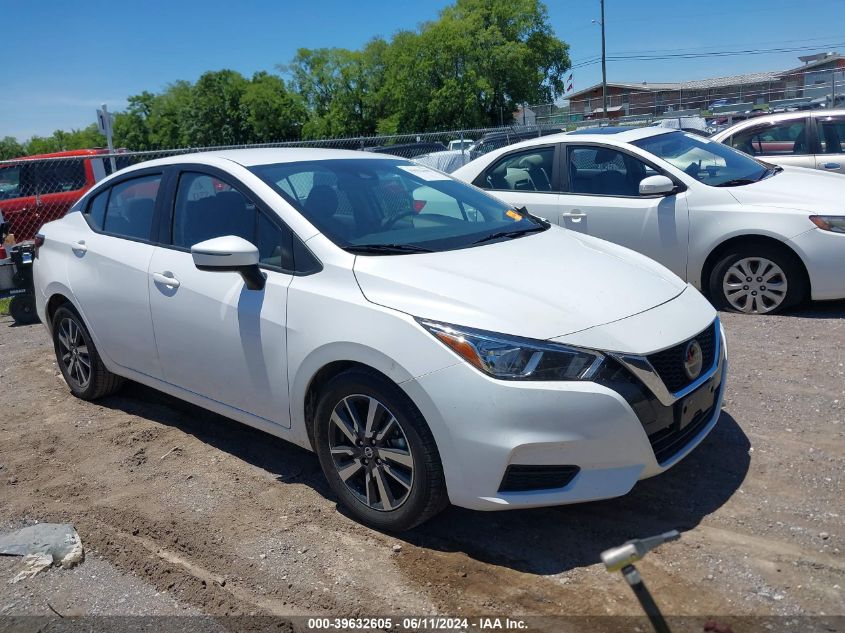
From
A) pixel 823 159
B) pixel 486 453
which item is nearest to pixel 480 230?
pixel 486 453

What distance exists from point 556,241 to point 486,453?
5.15 ft

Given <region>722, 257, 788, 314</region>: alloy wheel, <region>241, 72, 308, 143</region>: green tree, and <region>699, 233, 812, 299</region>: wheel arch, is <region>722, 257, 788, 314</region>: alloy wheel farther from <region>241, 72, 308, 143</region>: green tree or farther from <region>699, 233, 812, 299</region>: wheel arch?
<region>241, 72, 308, 143</region>: green tree

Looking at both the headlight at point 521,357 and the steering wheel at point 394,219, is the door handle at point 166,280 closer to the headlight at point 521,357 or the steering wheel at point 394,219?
the steering wheel at point 394,219

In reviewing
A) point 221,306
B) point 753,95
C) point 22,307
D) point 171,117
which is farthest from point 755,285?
point 171,117

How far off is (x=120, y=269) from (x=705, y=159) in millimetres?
5253

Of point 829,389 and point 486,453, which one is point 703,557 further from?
point 829,389

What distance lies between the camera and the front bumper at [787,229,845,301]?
624cm

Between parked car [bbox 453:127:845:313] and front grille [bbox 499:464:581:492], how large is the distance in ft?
13.6

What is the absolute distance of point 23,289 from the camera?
8789 millimetres

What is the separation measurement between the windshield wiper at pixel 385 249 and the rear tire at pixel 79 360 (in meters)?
2.35

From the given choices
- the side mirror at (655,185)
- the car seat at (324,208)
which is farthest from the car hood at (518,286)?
the side mirror at (655,185)

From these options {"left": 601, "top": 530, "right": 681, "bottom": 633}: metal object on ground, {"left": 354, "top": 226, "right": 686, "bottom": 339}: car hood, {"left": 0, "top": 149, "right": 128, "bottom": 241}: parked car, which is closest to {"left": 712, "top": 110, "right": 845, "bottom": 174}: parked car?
{"left": 354, "top": 226, "right": 686, "bottom": 339}: car hood

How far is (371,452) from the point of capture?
11.2 feet

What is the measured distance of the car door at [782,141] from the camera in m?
9.86
